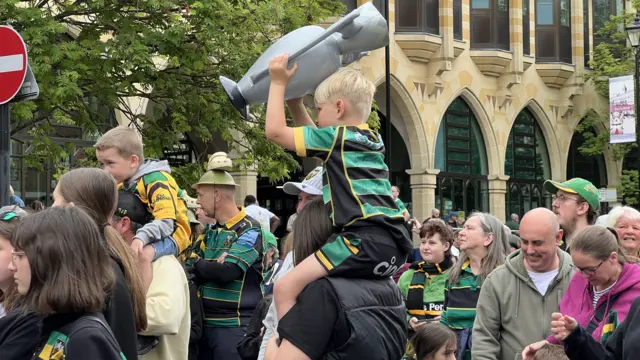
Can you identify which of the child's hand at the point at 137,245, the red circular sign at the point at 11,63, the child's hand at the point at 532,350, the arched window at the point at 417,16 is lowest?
the child's hand at the point at 532,350

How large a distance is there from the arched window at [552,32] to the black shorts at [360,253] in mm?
36401

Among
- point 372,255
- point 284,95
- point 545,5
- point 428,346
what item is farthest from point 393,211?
point 545,5

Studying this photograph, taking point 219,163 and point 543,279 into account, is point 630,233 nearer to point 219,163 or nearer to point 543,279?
point 543,279

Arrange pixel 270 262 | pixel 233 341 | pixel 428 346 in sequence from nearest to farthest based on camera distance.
Result: pixel 428 346 < pixel 233 341 < pixel 270 262

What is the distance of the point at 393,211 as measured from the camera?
4566 mm

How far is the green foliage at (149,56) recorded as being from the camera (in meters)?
14.0

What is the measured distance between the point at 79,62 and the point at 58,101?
0.87m

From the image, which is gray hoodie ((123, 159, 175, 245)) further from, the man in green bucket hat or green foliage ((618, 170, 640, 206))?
green foliage ((618, 170, 640, 206))

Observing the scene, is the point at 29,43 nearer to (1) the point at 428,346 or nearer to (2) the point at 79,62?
(2) the point at 79,62

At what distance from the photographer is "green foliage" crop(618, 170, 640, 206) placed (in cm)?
3984

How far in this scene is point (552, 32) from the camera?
40.3 meters

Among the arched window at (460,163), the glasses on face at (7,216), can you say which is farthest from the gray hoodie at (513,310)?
the arched window at (460,163)

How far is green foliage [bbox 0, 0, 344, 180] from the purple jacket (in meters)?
8.42

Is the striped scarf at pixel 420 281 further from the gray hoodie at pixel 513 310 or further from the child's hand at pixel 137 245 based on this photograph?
the child's hand at pixel 137 245
